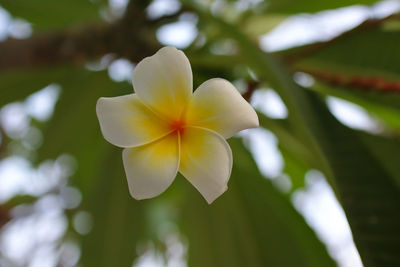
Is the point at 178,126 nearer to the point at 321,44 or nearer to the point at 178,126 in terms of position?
the point at 178,126

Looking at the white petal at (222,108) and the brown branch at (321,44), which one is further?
the brown branch at (321,44)

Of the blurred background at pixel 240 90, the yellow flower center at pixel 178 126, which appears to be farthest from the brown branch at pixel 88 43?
the yellow flower center at pixel 178 126

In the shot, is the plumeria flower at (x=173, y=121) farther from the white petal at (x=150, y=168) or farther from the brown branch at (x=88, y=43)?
the brown branch at (x=88, y=43)

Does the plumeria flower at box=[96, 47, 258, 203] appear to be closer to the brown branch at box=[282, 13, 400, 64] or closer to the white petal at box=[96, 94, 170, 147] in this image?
the white petal at box=[96, 94, 170, 147]

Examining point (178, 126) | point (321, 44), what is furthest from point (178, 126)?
point (321, 44)

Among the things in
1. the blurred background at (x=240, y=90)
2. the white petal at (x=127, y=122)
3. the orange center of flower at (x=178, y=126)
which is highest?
the white petal at (x=127, y=122)

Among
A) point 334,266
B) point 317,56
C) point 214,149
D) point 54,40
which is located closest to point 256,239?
point 334,266

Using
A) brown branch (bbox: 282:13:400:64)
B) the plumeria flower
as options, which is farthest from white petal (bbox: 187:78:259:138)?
brown branch (bbox: 282:13:400:64)

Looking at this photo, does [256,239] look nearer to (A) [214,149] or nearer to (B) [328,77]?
(B) [328,77]
